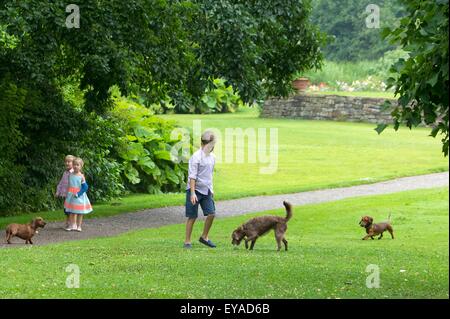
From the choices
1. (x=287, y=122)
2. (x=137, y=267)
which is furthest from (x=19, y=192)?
(x=287, y=122)

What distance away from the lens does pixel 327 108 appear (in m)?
47.6

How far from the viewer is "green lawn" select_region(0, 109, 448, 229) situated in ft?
81.8

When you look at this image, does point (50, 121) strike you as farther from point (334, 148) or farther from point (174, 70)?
point (334, 148)

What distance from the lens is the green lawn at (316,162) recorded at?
24931mm

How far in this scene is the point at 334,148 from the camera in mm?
35750

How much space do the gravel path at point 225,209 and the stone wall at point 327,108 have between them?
18.0 meters

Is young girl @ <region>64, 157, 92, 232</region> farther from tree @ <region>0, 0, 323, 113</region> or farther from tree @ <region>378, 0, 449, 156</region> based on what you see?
tree @ <region>378, 0, 449, 156</region>

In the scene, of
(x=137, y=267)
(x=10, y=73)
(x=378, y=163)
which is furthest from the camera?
(x=378, y=163)

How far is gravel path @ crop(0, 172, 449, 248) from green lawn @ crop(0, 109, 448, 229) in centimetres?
61

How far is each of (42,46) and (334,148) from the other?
19677mm

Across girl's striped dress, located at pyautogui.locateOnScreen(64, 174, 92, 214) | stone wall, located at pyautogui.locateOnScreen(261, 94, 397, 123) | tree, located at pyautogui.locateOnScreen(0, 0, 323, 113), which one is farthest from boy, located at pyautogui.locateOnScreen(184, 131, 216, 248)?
stone wall, located at pyautogui.locateOnScreen(261, 94, 397, 123)

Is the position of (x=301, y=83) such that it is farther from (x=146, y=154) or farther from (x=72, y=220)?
(x=72, y=220)

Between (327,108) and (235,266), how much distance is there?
36015 millimetres

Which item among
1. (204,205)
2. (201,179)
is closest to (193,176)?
(201,179)
